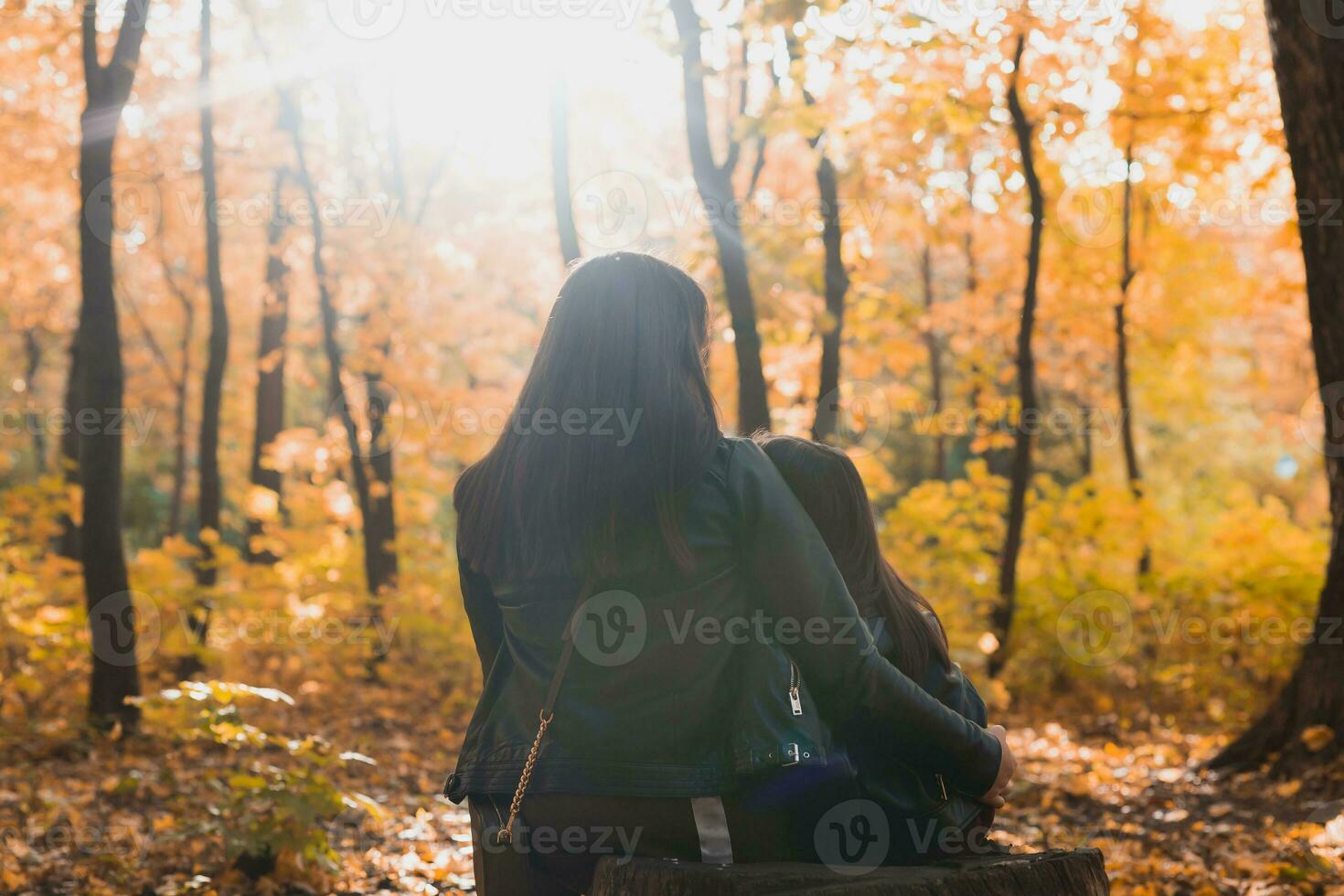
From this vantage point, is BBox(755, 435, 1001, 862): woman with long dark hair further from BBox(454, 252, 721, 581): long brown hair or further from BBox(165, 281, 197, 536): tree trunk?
BBox(165, 281, 197, 536): tree trunk

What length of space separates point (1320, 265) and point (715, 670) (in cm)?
495

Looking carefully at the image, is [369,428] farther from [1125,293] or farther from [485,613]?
[485,613]

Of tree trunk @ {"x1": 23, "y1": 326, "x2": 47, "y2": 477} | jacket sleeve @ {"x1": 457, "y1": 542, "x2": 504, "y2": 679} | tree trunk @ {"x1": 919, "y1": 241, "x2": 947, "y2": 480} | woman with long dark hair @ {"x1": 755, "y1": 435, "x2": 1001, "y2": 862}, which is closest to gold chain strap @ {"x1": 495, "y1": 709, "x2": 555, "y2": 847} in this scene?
jacket sleeve @ {"x1": 457, "y1": 542, "x2": 504, "y2": 679}

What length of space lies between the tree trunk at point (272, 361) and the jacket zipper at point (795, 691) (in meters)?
12.8

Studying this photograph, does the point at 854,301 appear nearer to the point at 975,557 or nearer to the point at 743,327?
the point at 975,557

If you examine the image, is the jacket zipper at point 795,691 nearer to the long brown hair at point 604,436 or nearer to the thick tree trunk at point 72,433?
the long brown hair at point 604,436

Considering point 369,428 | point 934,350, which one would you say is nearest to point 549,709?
point 369,428

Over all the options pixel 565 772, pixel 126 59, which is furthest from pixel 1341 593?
pixel 126 59

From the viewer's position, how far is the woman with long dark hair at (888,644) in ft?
7.88

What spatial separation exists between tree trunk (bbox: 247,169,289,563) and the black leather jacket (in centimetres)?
1262

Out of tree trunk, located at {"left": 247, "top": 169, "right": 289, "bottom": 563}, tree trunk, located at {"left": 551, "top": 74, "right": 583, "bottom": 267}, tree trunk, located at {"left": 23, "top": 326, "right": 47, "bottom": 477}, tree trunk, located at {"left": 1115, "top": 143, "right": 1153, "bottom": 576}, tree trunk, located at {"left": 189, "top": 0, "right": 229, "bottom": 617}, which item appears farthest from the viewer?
tree trunk, located at {"left": 23, "top": 326, "right": 47, "bottom": 477}

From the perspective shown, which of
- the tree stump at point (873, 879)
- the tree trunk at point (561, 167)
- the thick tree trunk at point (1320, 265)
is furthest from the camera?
the tree trunk at point (561, 167)

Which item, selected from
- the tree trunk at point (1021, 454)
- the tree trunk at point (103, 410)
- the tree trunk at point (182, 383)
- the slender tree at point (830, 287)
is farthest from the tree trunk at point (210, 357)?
the tree trunk at point (1021, 454)

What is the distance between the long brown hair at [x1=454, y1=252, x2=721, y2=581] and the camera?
2293 mm
